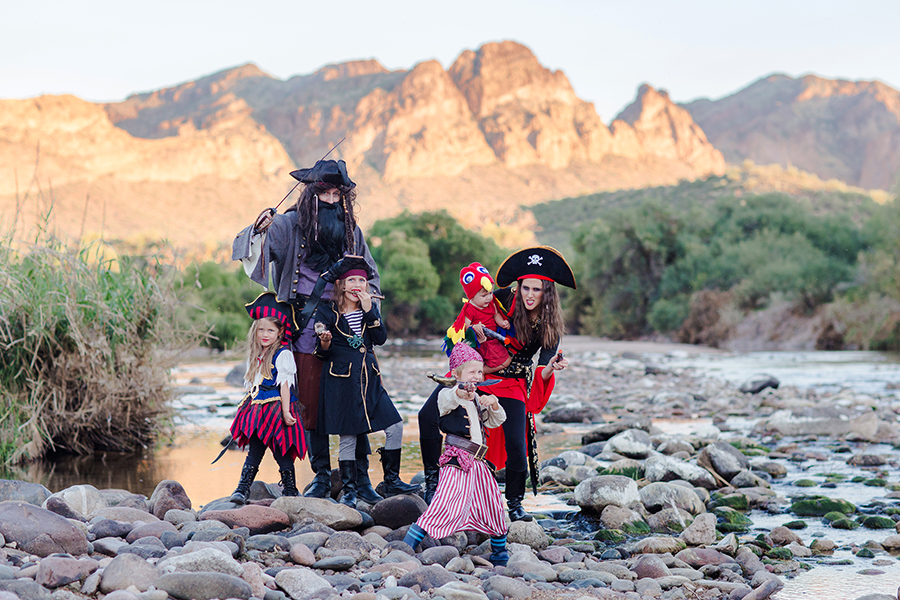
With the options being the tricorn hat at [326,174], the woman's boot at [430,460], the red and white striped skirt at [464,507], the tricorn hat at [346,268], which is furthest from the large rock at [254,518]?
the tricorn hat at [326,174]

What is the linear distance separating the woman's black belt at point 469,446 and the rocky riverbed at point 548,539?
517mm

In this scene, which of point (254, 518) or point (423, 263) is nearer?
point (254, 518)

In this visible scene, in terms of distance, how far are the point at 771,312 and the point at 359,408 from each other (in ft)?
98.1

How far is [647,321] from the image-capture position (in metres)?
38.1

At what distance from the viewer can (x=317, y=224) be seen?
16.3 ft

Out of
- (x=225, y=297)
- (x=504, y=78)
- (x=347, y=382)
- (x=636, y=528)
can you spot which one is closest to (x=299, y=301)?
(x=347, y=382)

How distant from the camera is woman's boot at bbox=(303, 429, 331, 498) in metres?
4.95

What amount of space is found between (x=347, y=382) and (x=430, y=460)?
736 mm

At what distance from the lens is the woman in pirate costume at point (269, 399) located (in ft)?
15.5

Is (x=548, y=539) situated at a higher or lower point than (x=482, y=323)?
lower

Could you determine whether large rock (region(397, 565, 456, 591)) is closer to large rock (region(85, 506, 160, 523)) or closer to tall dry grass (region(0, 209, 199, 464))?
large rock (region(85, 506, 160, 523))

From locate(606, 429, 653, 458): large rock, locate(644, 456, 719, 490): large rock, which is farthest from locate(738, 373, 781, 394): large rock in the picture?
locate(644, 456, 719, 490): large rock

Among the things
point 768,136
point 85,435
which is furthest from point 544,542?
point 768,136

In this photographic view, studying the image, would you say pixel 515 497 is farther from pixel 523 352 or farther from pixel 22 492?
pixel 22 492
